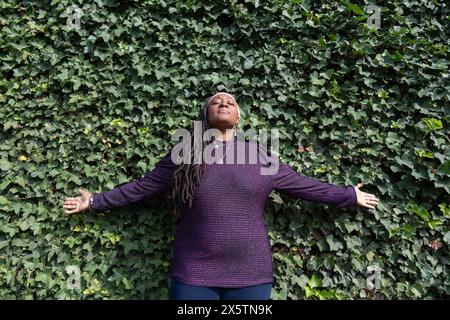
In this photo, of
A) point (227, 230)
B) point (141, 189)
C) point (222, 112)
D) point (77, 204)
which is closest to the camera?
point (227, 230)

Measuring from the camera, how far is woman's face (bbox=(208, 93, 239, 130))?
2.32 m

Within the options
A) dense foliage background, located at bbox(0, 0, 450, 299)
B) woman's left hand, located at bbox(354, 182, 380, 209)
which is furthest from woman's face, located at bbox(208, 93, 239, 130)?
woman's left hand, located at bbox(354, 182, 380, 209)

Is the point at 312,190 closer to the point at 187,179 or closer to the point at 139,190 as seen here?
the point at 187,179

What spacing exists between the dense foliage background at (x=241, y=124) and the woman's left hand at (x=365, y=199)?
11 centimetres

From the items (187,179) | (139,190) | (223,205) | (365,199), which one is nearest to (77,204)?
(139,190)

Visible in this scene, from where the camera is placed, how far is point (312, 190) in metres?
2.40

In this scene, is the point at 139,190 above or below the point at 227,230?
above

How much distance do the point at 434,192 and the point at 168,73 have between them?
192 centimetres

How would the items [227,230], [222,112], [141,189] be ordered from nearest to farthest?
[227,230], [222,112], [141,189]

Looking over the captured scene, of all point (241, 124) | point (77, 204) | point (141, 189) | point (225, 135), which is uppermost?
point (241, 124)

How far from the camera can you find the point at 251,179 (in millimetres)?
2260

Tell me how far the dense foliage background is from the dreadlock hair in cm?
25

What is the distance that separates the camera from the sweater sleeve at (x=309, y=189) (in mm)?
2391

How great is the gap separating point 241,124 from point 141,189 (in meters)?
0.77
